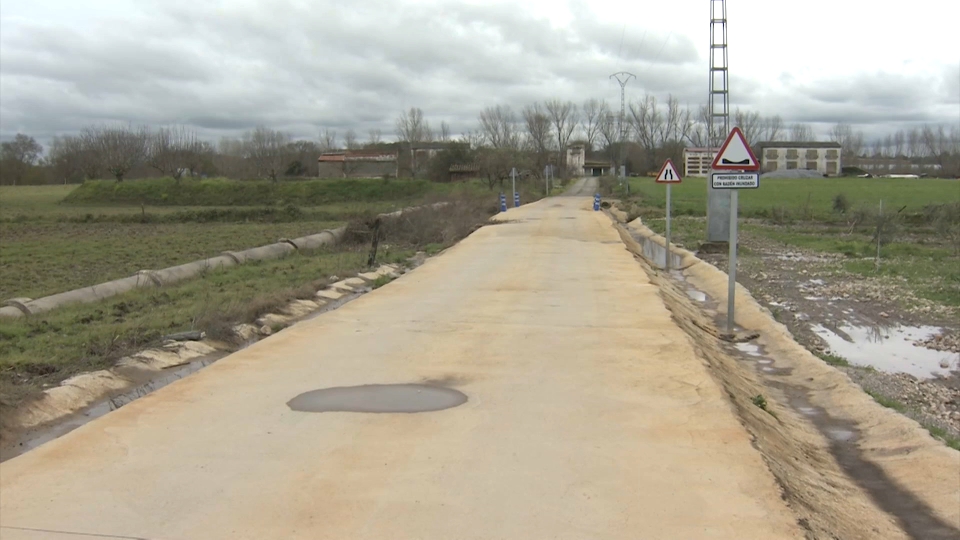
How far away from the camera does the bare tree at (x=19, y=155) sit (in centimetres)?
9619

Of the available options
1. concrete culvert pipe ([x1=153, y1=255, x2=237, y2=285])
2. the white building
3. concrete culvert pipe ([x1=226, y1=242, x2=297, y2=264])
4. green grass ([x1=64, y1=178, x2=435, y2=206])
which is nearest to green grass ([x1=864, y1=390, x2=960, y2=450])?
concrete culvert pipe ([x1=153, y1=255, x2=237, y2=285])

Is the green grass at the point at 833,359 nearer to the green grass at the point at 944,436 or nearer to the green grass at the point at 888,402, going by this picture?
the green grass at the point at 888,402

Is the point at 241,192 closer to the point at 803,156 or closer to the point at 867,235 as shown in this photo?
the point at 867,235

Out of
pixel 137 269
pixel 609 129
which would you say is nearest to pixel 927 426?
pixel 137 269

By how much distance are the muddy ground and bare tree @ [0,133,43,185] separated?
319 ft

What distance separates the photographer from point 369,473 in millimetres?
5246

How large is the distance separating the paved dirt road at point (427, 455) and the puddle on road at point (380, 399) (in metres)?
0.17

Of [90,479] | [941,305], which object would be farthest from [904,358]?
[90,479]

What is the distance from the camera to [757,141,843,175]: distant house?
15062 centimetres

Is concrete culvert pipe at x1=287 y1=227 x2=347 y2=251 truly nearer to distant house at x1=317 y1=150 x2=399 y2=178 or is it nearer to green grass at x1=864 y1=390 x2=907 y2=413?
green grass at x1=864 y1=390 x2=907 y2=413

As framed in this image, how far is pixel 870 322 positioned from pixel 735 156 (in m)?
3.96

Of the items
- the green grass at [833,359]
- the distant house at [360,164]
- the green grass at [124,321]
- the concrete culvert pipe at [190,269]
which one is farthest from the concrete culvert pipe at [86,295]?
the distant house at [360,164]

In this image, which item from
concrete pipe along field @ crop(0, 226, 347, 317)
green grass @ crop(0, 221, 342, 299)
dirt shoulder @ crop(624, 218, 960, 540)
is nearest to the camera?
dirt shoulder @ crop(624, 218, 960, 540)

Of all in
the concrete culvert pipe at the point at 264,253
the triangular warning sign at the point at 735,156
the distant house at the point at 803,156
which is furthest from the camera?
the distant house at the point at 803,156
